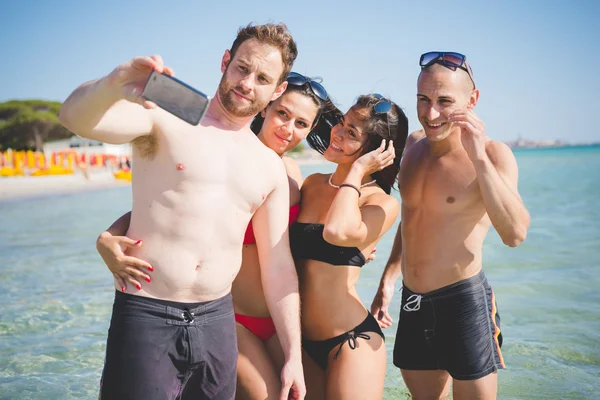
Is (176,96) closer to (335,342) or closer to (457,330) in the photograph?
(335,342)

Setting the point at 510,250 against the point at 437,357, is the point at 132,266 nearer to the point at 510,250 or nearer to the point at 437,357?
the point at 437,357

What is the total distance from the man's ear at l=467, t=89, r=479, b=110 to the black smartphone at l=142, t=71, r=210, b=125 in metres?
2.34

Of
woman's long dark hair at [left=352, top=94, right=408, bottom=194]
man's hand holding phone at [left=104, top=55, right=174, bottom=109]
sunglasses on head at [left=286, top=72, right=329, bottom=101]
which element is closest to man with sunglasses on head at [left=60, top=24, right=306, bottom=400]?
man's hand holding phone at [left=104, top=55, right=174, bottom=109]

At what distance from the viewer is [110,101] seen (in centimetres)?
223

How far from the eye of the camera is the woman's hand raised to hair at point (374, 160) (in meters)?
3.45

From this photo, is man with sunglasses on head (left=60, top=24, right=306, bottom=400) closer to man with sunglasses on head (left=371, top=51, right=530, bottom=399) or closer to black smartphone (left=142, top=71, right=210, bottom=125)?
black smartphone (left=142, top=71, right=210, bottom=125)

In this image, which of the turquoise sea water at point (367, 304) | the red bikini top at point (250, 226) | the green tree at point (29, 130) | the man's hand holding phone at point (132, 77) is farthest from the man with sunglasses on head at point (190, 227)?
the green tree at point (29, 130)

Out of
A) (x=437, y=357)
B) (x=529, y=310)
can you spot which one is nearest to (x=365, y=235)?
(x=437, y=357)

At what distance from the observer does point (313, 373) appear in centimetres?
356

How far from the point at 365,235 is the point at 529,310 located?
236 inches

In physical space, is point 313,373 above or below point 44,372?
above

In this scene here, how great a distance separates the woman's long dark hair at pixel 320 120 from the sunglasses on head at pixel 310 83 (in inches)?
0.7

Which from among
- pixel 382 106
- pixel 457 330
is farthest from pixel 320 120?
pixel 457 330

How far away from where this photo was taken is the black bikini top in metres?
3.42
